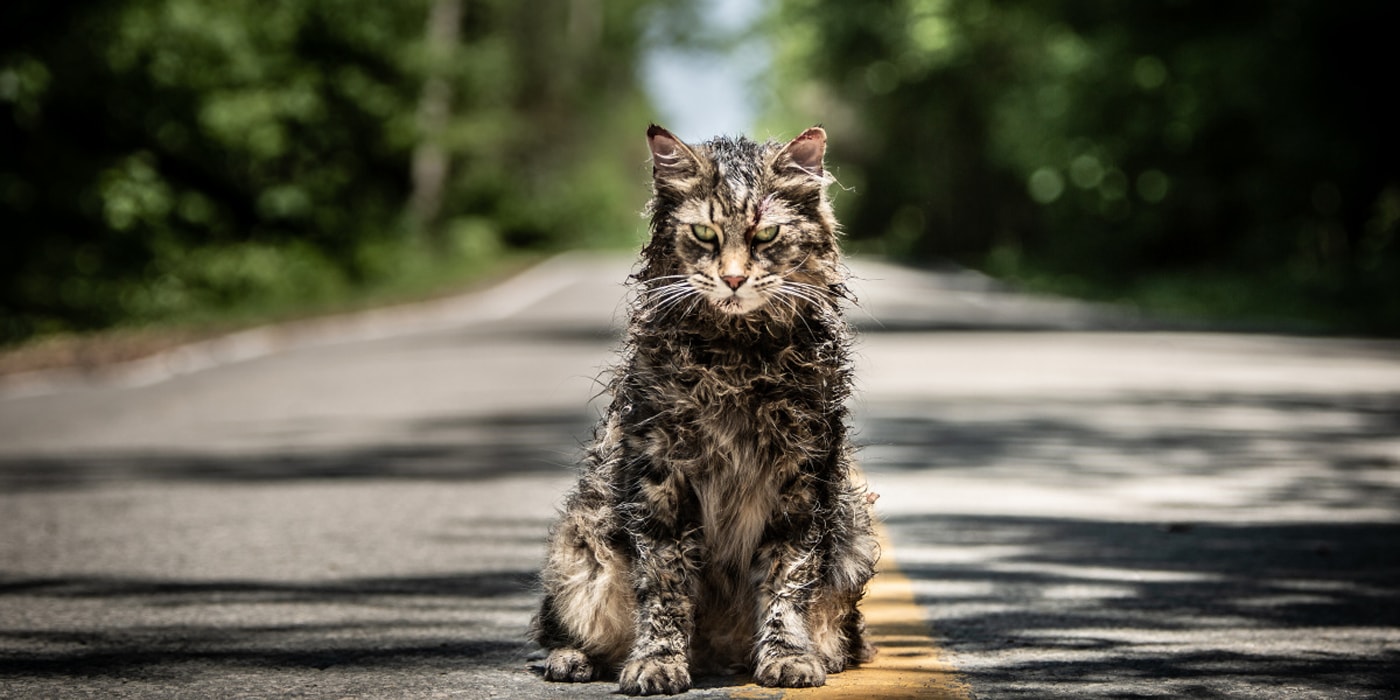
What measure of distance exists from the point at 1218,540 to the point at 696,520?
383cm

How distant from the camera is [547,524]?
309 inches

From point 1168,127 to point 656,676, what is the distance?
3284 cm

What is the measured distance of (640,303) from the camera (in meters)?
5.00

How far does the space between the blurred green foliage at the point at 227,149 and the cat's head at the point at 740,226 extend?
551 inches

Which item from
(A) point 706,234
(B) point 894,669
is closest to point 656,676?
(B) point 894,669

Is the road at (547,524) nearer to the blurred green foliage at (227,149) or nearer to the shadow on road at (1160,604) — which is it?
the shadow on road at (1160,604)

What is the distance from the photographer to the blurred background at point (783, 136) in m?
28.2

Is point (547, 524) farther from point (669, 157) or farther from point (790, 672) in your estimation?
point (669, 157)

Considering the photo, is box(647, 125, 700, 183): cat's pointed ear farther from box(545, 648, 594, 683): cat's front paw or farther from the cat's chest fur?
box(545, 648, 594, 683): cat's front paw

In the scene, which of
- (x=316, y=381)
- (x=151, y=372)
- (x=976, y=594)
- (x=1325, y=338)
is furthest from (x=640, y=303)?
(x=1325, y=338)

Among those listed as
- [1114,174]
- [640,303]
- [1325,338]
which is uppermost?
[1114,174]

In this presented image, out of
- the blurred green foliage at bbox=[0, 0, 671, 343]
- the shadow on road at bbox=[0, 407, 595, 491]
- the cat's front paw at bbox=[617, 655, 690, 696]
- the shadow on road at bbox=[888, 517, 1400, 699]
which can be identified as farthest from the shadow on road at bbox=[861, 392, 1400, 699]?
the blurred green foliage at bbox=[0, 0, 671, 343]

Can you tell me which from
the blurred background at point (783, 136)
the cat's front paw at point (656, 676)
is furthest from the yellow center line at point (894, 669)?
the blurred background at point (783, 136)

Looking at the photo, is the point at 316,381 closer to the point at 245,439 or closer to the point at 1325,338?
the point at 245,439
